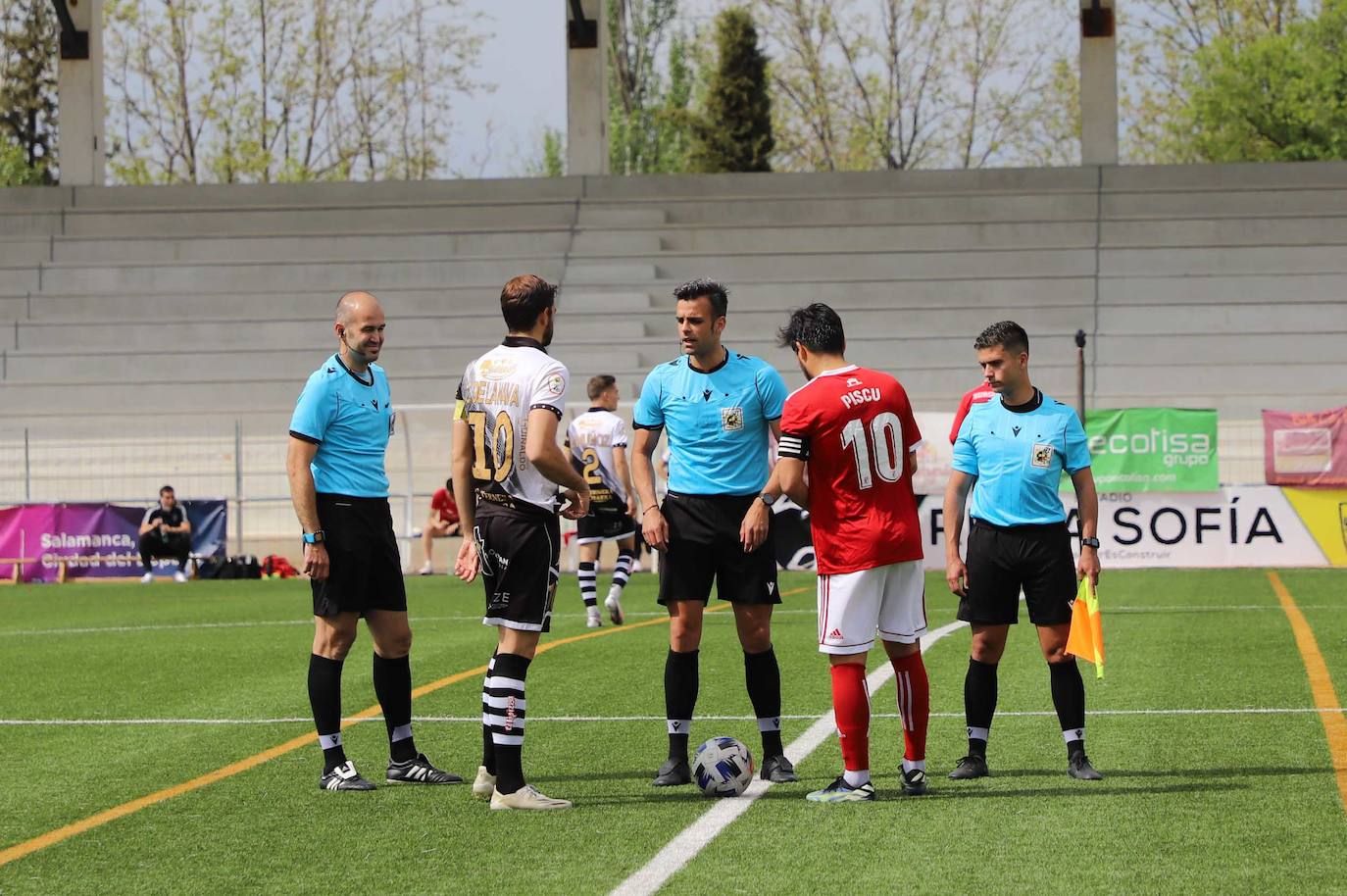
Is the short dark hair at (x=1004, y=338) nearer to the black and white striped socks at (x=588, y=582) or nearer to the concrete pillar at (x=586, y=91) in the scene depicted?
the black and white striped socks at (x=588, y=582)

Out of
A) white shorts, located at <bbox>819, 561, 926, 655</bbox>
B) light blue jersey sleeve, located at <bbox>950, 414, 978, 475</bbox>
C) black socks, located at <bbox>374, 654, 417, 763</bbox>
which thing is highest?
light blue jersey sleeve, located at <bbox>950, 414, 978, 475</bbox>

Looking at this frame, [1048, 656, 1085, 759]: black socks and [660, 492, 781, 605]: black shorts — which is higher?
[660, 492, 781, 605]: black shorts

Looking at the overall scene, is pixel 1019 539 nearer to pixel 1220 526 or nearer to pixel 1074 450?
pixel 1074 450

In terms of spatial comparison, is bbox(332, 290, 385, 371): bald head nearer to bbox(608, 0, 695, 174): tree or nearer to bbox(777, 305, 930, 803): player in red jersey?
bbox(777, 305, 930, 803): player in red jersey

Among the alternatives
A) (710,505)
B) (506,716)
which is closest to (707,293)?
(710,505)

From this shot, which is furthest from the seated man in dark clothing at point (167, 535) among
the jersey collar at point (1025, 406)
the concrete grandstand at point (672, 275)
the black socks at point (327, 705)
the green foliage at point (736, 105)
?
the green foliage at point (736, 105)

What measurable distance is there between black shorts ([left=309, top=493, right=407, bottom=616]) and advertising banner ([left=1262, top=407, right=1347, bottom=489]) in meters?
18.2

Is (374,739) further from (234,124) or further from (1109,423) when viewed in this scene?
(234,124)

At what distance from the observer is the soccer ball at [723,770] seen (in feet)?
22.7

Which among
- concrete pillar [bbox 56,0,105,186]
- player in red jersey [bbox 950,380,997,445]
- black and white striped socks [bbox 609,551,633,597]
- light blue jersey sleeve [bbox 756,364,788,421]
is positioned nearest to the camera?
light blue jersey sleeve [bbox 756,364,788,421]

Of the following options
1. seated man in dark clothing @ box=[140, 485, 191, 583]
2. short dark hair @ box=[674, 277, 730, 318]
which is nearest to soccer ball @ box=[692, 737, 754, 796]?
short dark hair @ box=[674, 277, 730, 318]

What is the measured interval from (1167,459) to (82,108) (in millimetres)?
22972

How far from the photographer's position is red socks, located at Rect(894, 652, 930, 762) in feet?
22.3

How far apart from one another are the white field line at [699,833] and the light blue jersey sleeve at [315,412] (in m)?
2.22
